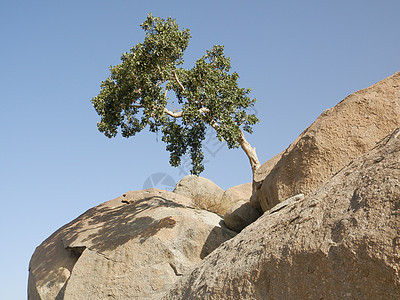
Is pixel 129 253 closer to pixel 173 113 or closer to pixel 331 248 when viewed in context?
pixel 173 113

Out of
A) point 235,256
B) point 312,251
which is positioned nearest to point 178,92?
point 235,256

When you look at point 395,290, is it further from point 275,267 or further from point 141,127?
point 141,127

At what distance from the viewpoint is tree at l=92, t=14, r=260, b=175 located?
605 inches

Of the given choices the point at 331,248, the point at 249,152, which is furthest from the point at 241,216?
the point at 331,248

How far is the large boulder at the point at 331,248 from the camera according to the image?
12.1ft

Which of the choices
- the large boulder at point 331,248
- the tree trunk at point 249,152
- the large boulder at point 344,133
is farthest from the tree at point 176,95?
the large boulder at point 331,248

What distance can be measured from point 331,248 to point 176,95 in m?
13.5

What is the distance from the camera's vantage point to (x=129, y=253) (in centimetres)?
1205

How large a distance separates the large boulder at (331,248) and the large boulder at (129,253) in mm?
5515

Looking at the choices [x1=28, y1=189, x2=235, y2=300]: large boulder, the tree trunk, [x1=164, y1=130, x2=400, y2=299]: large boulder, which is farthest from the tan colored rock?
[x1=164, y1=130, x2=400, y2=299]: large boulder

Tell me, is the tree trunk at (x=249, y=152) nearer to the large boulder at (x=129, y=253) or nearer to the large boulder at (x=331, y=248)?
the large boulder at (x=129, y=253)

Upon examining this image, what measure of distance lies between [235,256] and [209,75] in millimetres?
11710

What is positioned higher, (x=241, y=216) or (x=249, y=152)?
(x=249, y=152)

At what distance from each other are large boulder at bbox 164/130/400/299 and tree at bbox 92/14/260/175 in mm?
10345
